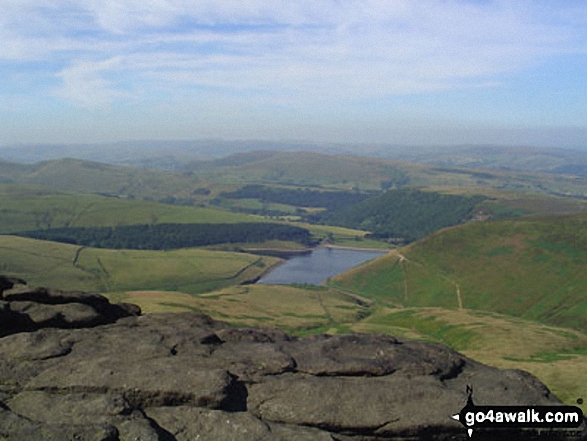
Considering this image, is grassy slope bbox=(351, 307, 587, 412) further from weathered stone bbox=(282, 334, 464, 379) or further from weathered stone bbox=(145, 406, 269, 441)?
weathered stone bbox=(145, 406, 269, 441)

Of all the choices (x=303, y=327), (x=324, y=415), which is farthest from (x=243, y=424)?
(x=303, y=327)

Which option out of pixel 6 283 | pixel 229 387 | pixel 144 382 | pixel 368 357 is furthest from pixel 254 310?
pixel 144 382

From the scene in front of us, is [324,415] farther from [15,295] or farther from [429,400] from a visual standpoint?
[15,295]

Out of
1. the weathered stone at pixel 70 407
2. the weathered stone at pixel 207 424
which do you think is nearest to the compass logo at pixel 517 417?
the weathered stone at pixel 207 424

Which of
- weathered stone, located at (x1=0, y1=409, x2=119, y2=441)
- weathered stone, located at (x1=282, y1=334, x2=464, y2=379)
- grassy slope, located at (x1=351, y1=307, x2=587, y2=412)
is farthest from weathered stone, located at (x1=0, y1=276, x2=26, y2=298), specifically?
grassy slope, located at (x1=351, y1=307, x2=587, y2=412)

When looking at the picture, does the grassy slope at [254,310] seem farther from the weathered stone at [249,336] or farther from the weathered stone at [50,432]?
the weathered stone at [50,432]

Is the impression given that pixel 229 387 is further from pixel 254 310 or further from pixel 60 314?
pixel 254 310

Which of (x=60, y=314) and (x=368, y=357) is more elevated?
(x=60, y=314)

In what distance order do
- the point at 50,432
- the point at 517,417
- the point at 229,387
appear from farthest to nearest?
1. the point at 517,417
2. the point at 229,387
3. the point at 50,432

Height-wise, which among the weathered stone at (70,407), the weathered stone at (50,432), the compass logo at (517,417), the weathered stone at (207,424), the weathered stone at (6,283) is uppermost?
the weathered stone at (6,283)
